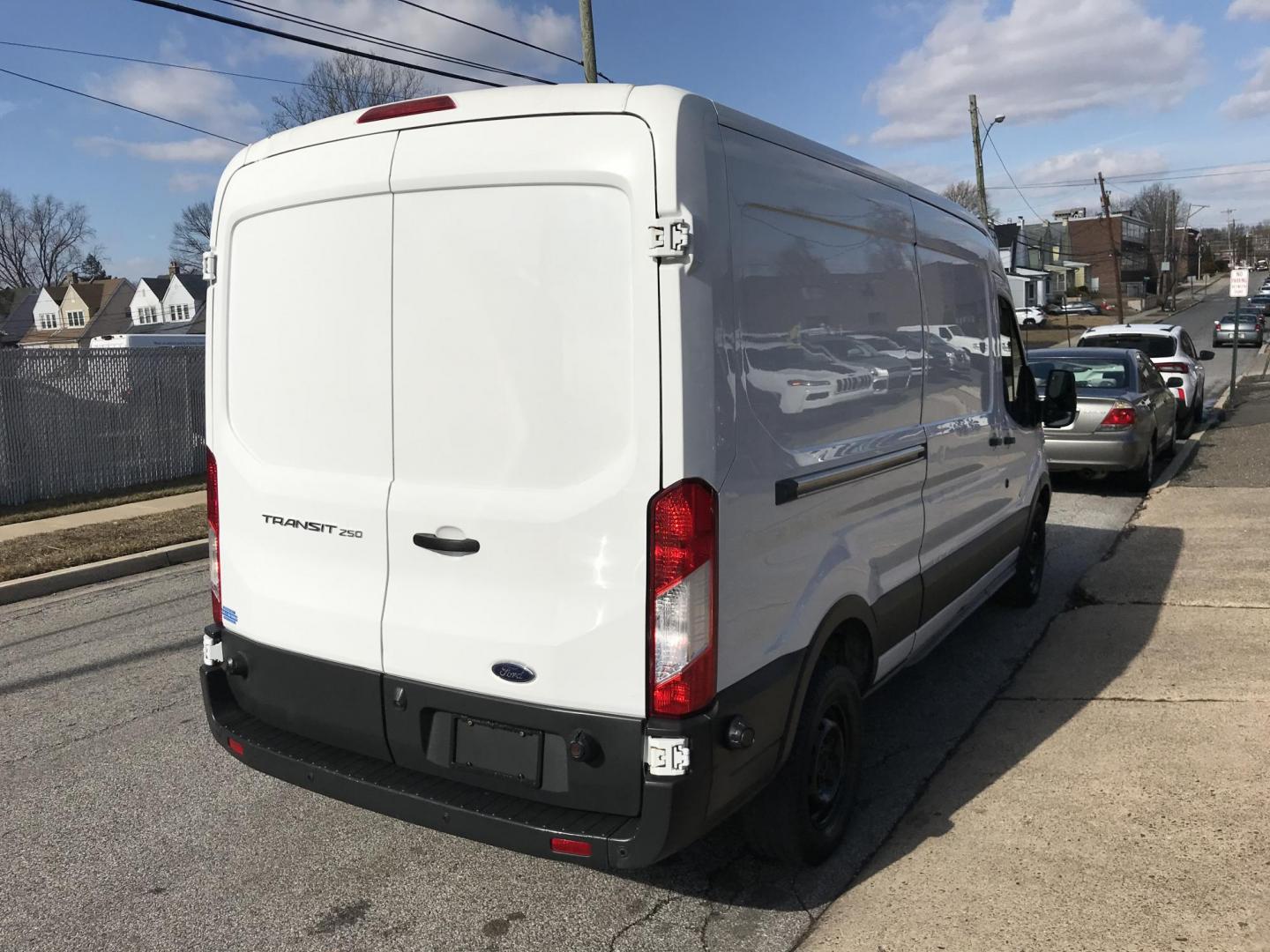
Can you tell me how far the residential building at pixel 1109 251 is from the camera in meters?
106

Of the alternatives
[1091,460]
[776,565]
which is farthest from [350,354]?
[1091,460]

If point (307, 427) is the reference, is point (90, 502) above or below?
below

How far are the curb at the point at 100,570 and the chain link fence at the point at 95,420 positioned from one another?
150 inches

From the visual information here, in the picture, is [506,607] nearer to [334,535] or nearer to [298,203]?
[334,535]

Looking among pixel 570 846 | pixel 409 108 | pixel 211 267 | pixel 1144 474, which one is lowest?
pixel 570 846

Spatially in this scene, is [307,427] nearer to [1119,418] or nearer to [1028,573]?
[1028,573]

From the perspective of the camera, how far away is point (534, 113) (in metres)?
2.74

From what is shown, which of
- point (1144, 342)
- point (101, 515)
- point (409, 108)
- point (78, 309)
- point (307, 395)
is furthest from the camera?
point (78, 309)

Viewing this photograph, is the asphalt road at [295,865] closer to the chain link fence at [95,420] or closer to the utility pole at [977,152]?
the chain link fence at [95,420]

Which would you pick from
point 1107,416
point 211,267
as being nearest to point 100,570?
point 211,267

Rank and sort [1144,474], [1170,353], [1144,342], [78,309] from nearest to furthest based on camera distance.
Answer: [1144,474] → [1170,353] → [1144,342] → [78,309]

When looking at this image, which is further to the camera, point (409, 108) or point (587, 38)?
point (587, 38)

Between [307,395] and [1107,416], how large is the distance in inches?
367

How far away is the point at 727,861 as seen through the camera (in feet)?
11.6
